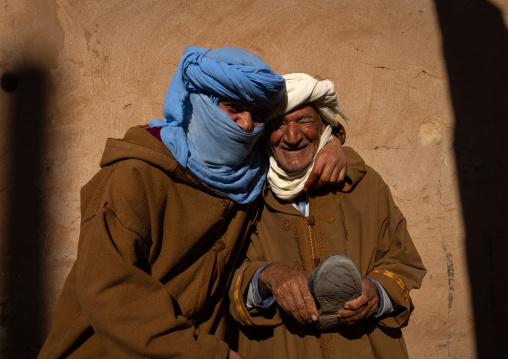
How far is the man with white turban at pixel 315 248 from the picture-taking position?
251cm

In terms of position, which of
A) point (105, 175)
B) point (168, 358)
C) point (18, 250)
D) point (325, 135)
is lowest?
point (18, 250)

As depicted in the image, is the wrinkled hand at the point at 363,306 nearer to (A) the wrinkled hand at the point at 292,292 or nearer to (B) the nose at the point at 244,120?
(A) the wrinkled hand at the point at 292,292

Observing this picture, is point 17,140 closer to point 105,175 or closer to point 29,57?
point 29,57

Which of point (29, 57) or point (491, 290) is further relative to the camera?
point (491, 290)

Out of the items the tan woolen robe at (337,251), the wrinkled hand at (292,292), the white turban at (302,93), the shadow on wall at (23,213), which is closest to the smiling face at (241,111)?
the white turban at (302,93)

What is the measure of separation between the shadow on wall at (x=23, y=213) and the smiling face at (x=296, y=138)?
1527 millimetres

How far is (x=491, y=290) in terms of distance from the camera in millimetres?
3672

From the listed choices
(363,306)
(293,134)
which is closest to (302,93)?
(293,134)

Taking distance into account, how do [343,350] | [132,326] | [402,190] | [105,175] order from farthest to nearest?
[402,190] → [343,350] → [105,175] → [132,326]

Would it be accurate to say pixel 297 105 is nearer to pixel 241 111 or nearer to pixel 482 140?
pixel 241 111

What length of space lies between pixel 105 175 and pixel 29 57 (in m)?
1.33

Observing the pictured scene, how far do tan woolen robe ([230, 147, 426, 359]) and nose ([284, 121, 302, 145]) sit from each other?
36cm

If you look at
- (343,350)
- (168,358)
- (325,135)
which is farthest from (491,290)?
(168,358)

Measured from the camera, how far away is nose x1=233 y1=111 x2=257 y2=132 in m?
2.28
